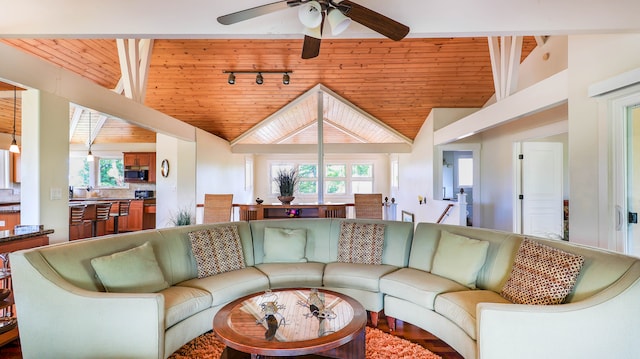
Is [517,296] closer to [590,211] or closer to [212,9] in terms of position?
[590,211]

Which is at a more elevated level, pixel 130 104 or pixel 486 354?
pixel 130 104

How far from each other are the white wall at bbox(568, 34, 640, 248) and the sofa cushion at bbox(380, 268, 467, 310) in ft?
4.79

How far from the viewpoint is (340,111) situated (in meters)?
7.66

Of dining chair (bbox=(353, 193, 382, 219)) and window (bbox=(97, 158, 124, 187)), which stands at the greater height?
window (bbox=(97, 158, 124, 187))

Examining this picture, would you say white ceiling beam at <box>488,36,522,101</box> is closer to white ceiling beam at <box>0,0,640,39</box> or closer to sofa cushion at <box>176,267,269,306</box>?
white ceiling beam at <box>0,0,640,39</box>

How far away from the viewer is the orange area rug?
2219mm

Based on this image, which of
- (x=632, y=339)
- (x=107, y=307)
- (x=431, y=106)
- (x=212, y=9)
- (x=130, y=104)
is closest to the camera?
(x=632, y=339)

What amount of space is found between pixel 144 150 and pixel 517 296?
8268 millimetres

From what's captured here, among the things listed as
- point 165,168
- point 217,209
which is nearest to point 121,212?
point 165,168

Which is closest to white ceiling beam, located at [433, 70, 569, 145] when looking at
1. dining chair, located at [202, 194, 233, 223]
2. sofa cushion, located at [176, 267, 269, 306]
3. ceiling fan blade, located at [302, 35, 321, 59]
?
ceiling fan blade, located at [302, 35, 321, 59]

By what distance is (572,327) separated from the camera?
164 centimetres

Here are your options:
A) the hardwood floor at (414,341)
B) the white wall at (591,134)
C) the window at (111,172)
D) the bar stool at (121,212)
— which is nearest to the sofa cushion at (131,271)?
the hardwood floor at (414,341)

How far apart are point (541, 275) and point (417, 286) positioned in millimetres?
853

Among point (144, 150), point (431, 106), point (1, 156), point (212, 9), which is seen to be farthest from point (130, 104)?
point (431, 106)
